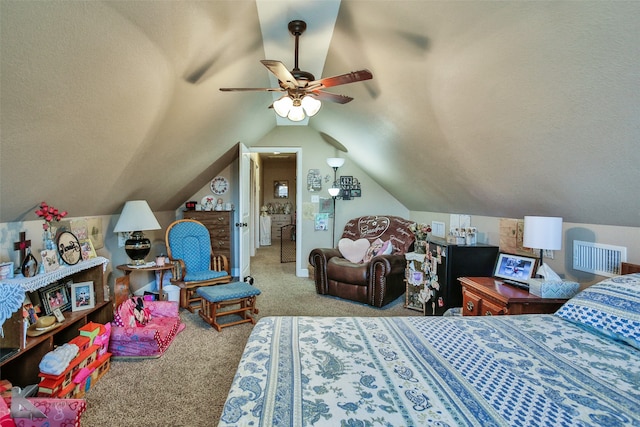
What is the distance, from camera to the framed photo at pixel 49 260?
203 cm

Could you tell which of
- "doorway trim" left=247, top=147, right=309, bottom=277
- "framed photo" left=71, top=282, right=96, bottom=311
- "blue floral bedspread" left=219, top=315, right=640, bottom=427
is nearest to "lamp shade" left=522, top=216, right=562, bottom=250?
"blue floral bedspread" left=219, top=315, right=640, bottom=427

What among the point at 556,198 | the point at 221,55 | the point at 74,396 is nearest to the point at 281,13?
the point at 221,55

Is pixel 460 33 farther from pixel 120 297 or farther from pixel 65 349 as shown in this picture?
pixel 120 297

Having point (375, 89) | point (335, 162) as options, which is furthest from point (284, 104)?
point (335, 162)

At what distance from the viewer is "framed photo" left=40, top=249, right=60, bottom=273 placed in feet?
6.66

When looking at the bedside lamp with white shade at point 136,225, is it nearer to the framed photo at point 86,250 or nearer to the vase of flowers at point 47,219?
the framed photo at point 86,250

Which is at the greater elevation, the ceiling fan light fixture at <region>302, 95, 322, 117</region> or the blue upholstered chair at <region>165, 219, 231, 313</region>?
the ceiling fan light fixture at <region>302, 95, 322, 117</region>

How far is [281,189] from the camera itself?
32.8 feet

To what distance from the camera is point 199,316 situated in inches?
133

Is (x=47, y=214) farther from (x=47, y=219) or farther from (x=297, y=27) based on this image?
(x=297, y=27)

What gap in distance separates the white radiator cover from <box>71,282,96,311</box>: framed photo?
3.64 m

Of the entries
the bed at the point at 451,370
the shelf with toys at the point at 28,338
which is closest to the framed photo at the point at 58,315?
the shelf with toys at the point at 28,338

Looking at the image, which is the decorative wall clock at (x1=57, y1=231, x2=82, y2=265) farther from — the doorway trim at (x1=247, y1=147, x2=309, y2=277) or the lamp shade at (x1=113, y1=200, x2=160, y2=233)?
the doorway trim at (x1=247, y1=147, x2=309, y2=277)

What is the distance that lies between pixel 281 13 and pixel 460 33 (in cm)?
121
